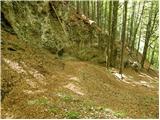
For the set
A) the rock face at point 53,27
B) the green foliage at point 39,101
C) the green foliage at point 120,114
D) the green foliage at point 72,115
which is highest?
the rock face at point 53,27

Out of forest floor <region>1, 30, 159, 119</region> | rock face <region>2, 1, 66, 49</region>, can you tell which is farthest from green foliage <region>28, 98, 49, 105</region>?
rock face <region>2, 1, 66, 49</region>

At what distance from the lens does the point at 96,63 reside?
25.5 meters

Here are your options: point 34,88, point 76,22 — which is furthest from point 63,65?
point 76,22

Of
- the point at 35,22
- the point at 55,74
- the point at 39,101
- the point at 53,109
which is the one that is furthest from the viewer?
the point at 35,22

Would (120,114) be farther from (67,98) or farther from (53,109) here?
(53,109)

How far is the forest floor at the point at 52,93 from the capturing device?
1027 cm

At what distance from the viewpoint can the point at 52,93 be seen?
12.2 meters

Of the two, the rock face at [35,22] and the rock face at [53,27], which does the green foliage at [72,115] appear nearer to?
the rock face at [53,27]

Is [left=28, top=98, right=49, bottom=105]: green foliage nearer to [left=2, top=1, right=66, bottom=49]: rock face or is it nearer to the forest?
the forest

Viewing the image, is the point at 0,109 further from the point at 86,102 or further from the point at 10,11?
the point at 10,11

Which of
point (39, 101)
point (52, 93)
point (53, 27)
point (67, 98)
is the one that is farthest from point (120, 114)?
point (53, 27)

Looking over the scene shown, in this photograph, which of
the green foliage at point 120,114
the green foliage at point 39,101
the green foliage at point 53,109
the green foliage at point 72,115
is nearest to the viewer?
the green foliage at point 72,115

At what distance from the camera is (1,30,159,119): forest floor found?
10.3 meters

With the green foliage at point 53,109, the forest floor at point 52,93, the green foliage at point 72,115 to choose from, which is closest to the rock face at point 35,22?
the forest floor at point 52,93
